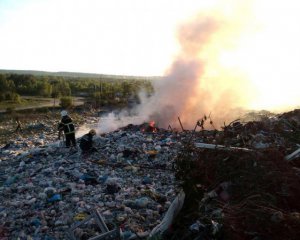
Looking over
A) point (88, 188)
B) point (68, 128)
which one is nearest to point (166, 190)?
point (88, 188)

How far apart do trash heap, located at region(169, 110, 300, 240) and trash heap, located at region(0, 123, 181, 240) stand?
978mm

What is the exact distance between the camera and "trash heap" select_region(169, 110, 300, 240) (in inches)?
131

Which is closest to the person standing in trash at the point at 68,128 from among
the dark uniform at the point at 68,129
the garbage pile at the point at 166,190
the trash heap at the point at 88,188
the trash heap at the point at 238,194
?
the dark uniform at the point at 68,129

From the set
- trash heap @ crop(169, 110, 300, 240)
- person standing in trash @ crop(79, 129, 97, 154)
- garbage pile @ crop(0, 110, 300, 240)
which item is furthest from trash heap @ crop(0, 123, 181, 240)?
trash heap @ crop(169, 110, 300, 240)

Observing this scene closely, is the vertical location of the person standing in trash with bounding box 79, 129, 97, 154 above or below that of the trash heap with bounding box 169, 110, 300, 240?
below

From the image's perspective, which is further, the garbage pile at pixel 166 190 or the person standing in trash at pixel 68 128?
the person standing in trash at pixel 68 128

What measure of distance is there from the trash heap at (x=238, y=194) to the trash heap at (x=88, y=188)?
0.98 metres

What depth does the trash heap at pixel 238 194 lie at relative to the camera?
131 inches

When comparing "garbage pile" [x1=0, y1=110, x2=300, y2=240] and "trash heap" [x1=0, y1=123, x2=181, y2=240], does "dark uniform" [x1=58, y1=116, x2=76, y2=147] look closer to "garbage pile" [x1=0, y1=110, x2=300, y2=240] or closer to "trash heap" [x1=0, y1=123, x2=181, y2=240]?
"trash heap" [x1=0, y1=123, x2=181, y2=240]

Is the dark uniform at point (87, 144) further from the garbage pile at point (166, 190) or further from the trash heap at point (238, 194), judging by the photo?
the trash heap at point (238, 194)

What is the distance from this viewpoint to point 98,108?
1120 inches

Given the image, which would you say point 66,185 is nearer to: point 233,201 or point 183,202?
point 183,202

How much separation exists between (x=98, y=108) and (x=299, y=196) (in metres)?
25.4

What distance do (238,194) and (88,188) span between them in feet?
11.5
